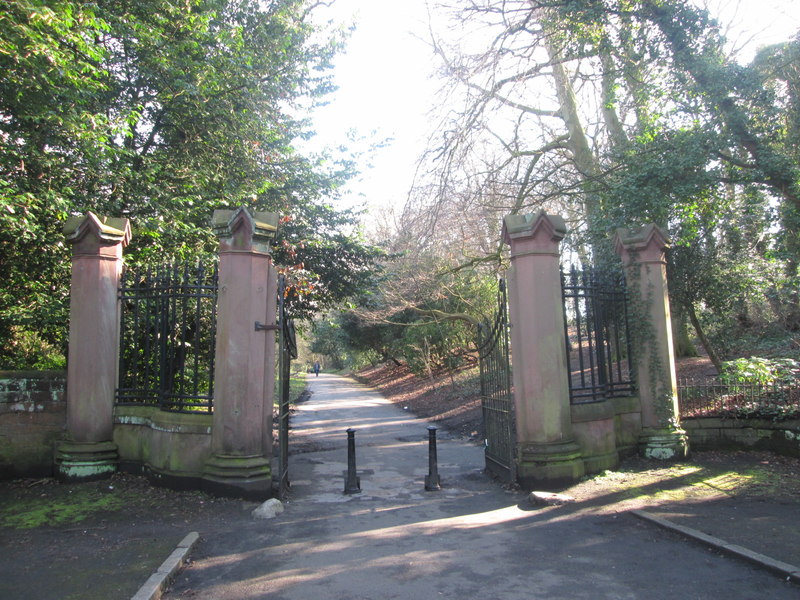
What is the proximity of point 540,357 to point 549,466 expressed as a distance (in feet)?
4.59

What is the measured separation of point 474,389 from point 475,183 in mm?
8903

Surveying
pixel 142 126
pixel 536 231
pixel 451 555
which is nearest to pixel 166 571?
pixel 451 555

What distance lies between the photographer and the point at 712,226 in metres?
11.7

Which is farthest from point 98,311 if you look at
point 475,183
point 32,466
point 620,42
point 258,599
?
point 620,42

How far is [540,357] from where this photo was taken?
24.4ft

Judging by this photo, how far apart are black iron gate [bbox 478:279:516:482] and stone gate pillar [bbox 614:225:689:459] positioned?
203 centimetres

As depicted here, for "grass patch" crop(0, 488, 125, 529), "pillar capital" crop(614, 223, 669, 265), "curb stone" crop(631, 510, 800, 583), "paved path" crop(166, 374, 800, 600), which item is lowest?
"paved path" crop(166, 374, 800, 600)

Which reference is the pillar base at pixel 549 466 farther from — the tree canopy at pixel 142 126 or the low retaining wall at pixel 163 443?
the tree canopy at pixel 142 126

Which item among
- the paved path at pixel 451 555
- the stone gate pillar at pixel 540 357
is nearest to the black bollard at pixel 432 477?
the paved path at pixel 451 555

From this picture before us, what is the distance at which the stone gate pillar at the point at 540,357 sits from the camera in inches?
288

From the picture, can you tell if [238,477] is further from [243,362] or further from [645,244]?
[645,244]

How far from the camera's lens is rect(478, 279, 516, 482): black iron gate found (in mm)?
7883

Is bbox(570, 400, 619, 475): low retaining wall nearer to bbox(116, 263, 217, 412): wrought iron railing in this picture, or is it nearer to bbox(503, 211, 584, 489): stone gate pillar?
bbox(503, 211, 584, 489): stone gate pillar

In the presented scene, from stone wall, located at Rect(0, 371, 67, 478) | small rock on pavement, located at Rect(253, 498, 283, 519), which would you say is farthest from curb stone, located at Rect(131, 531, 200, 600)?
stone wall, located at Rect(0, 371, 67, 478)
